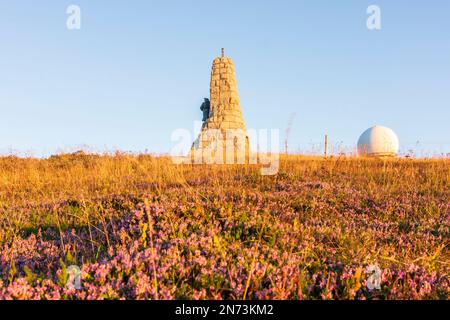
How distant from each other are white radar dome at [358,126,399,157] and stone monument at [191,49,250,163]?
2033cm

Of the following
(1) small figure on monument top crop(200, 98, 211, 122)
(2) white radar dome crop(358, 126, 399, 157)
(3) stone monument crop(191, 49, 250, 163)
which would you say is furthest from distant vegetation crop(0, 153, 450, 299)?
(2) white radar dome crop(358, 126, 399, 157)

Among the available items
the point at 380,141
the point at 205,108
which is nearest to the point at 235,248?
the point at 205,108

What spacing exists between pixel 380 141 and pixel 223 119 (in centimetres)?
2423

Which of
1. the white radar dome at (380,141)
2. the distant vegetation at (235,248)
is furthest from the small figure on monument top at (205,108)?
the distant vegetation at (235,248)

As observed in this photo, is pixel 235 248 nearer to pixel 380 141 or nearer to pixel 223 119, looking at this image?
pixel 223 119

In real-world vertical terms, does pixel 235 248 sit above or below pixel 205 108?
below

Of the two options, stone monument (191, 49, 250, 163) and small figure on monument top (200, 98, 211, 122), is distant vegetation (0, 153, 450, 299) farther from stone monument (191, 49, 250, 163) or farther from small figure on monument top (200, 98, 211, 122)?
small figure on monument top (200, 98, 211, 122)

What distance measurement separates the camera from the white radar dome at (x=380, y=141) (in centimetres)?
4047

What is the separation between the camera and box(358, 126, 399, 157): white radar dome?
40469 mm

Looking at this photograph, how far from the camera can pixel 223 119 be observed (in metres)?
25.5

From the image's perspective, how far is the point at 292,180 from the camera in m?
8.87

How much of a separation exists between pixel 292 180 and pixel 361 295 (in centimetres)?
614

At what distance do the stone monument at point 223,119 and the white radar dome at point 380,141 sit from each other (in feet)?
66.7

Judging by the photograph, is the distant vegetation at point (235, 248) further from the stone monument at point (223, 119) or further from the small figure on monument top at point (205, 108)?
the small figure on monument top at point (205, 108)
